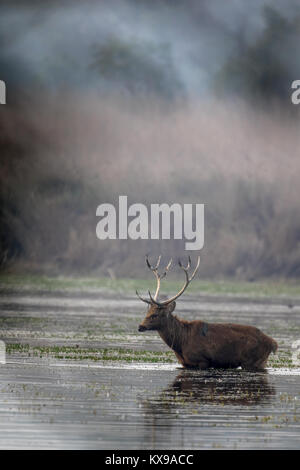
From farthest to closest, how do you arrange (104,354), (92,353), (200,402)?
(92,353) < (104,354) < (200,402)

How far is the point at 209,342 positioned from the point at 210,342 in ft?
0.10

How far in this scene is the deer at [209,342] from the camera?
2773 centimetres

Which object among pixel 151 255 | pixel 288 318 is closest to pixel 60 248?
pixel 151 255

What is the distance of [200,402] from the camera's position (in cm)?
2181

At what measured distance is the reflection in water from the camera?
18.5 meters

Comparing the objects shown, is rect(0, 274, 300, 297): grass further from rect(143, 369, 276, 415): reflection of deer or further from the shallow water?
rect(143, 369, 276, 415): reflection of deer

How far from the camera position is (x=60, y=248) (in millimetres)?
183125

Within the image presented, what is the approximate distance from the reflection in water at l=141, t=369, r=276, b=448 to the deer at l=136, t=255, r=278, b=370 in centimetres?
43
